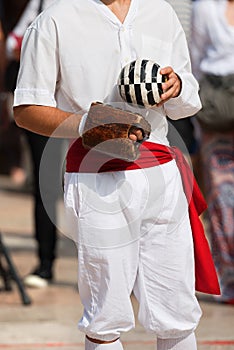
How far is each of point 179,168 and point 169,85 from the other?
43 cm

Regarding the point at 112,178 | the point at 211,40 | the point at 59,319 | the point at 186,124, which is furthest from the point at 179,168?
the point at 186,124

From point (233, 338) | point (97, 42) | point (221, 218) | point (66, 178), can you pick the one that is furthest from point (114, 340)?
point (221, 218)

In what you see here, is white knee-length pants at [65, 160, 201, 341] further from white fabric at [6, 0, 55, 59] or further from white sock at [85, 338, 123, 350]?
white fabric at [6, 0, 55, 59]

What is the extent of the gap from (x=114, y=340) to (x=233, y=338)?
1627 millimetres

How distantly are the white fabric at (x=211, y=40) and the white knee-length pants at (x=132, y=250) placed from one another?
7.04ft

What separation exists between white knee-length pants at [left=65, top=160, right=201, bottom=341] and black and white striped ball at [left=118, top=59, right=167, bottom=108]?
0.93ft

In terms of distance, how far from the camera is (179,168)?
140 inches

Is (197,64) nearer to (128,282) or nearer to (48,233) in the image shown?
(48,233)

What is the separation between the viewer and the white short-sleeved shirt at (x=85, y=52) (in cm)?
331

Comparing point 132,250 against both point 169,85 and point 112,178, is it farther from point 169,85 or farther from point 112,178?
point 169,85

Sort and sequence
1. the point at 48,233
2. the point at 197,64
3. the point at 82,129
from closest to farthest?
the point at 82,129, the point at 197,64, the point at 48,233

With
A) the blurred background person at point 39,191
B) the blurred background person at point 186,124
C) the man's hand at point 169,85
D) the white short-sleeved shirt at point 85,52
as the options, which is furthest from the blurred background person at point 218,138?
the man's hand at point 169,85

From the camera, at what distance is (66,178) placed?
3.47 meters

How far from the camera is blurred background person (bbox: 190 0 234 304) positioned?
18.0 ft
